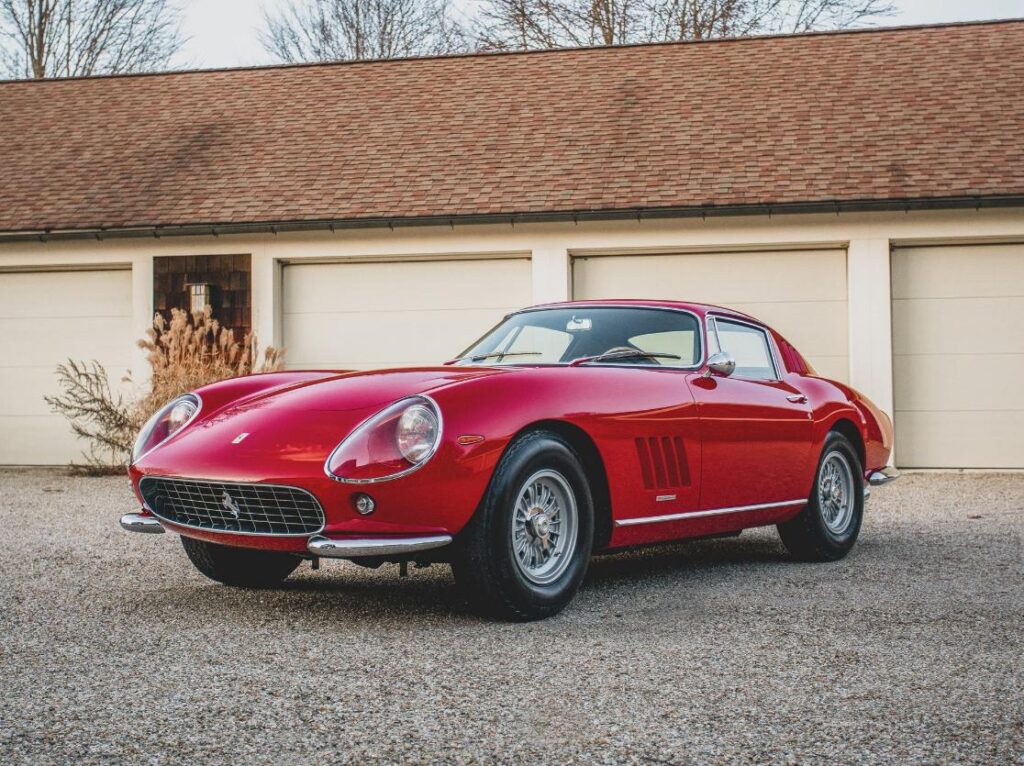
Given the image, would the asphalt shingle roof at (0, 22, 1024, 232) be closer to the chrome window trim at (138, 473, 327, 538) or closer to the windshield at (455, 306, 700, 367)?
the windshield at (455, 306, 700, 367)

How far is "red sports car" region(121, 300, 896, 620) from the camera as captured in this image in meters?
4.10

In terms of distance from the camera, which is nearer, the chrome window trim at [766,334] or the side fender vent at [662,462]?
the side fender vent at [662,462]

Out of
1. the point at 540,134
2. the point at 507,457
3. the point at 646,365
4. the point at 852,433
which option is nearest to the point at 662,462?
the point at 646,365

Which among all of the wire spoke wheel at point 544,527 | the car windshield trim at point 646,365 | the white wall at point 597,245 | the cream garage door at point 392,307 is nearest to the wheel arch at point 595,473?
the wire spoke wheel at point 544,527

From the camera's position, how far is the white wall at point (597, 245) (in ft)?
38.4

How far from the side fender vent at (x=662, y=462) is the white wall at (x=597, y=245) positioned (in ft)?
23.4

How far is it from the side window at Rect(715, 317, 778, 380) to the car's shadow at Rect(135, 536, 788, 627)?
988mm

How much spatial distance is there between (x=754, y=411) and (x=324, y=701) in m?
2.96

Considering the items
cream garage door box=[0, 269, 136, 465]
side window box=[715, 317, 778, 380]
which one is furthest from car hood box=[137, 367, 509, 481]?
cream garage door box=[0, 269, 136, 465]

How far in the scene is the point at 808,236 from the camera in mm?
11898

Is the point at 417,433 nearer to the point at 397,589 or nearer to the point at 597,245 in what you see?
the point at 397,589

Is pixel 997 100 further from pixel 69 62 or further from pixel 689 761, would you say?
pixel 69 62

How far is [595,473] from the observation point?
186 inches

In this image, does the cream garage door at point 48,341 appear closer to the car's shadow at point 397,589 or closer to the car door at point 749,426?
the car's shadow at point 397,589
